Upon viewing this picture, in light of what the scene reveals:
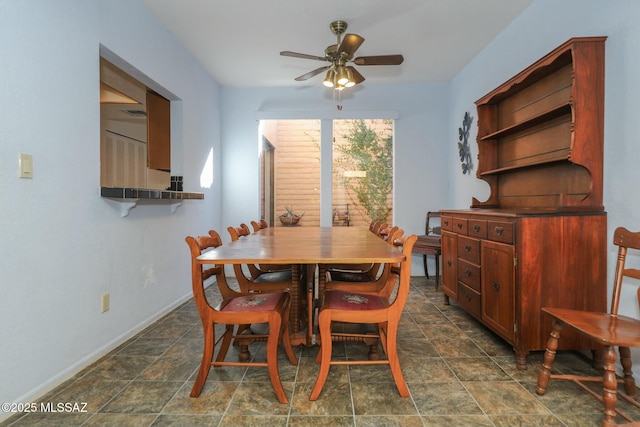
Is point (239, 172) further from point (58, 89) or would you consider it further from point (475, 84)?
point (475, 84)

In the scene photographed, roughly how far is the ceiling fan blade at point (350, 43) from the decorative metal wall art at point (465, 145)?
2.05 meters

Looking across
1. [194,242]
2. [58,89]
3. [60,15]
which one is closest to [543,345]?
[194,242]

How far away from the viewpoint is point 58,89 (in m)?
1.85

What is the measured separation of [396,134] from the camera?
4559 mm

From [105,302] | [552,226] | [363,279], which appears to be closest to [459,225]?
[552,226]

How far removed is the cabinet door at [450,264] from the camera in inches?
115

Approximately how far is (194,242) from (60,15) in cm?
154

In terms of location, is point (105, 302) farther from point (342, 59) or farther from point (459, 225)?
point (459, 225)

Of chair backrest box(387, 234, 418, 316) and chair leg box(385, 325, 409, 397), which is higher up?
chair backrest box(387, 234, 418, 316)

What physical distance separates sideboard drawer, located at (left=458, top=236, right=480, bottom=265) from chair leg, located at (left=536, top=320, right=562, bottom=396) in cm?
83

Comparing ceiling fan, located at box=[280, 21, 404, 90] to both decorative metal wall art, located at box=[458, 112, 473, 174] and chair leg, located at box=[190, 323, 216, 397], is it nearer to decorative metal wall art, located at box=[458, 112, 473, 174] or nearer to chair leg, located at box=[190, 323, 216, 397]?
decorative metal wall art, located at box=[458, 112, 473, 174]

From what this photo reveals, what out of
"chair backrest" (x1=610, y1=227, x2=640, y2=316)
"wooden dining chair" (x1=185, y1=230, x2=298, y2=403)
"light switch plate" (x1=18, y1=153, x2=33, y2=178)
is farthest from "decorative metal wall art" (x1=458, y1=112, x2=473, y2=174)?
"light switch plate" (x1=18, y1=153, x2=33, y2=178)

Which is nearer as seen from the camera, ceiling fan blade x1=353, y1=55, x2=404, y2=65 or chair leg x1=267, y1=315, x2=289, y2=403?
chair leg x1=267, y1=315, x2=289, y2=403

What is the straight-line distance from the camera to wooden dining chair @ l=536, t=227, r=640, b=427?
1.42m
